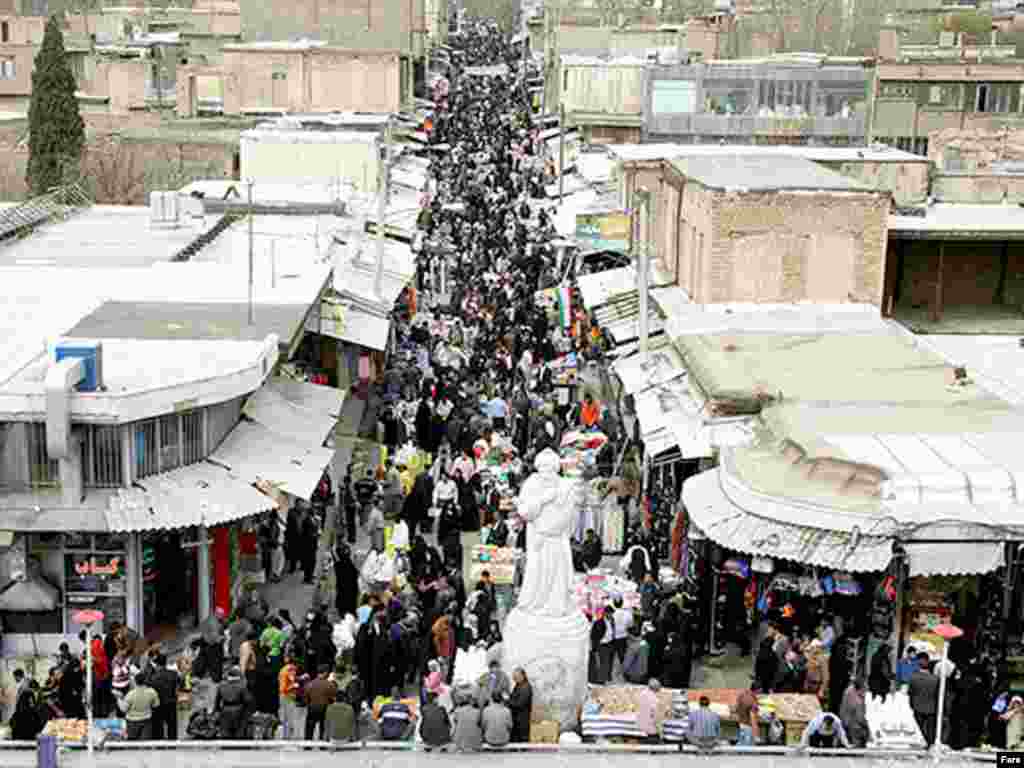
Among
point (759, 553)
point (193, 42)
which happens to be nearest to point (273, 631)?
point (759, 553)

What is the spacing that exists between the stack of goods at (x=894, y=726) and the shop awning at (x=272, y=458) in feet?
22.5

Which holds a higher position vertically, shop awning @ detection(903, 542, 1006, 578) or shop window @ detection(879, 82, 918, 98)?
shop window @ detection(879, 82, 918, 98)

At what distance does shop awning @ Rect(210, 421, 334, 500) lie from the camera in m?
18.1

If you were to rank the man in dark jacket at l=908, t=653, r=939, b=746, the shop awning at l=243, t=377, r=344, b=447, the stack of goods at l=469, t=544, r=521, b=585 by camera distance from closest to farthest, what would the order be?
the man in dark jacket at l=908, t=653, r=939, b=746 → the stack of goods at l=469, t=544, r=521, b=585 → the shop awning at l=243, t=377, r=344, b=447

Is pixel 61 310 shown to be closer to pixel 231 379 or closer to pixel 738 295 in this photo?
pixel 231 379

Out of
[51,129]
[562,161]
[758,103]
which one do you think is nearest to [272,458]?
[51,129]

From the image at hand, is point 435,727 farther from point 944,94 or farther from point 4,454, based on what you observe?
point 944,94

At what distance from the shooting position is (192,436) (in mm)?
17828

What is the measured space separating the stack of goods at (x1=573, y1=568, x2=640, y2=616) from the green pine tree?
96.4ft

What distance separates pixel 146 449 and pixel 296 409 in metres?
4.05

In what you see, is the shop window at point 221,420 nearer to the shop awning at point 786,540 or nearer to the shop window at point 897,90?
the shop awning at point 786,540

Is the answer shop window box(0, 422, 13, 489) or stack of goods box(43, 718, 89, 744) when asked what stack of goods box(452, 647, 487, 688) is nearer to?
stack of goods box(43, 718, 89, 744)

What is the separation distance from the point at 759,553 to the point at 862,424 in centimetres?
263

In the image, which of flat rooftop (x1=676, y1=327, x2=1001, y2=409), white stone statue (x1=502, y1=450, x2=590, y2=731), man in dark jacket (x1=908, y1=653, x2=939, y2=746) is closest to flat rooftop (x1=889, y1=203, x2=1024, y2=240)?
flat rooftop (x1=676, y1=327, x2=1001, y2=409)
